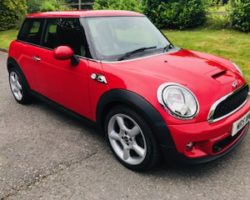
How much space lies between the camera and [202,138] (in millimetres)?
2828

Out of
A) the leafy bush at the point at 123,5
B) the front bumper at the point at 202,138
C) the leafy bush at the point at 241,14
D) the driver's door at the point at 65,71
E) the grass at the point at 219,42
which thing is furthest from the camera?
the leafy bush at the point at 123,5

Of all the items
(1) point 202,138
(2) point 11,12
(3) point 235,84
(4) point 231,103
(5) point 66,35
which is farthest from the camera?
(2) point 11,12

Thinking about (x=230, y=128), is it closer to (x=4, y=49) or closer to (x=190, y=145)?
(x=190, y=145)

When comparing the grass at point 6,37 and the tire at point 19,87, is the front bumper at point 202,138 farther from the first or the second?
the grass at point 6,37

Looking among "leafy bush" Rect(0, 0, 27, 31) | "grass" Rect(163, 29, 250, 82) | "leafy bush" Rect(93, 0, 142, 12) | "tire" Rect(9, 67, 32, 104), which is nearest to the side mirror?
"tire" Rect(9, 67, 32, 104)

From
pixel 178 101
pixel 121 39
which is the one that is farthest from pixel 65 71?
pixel 178 101

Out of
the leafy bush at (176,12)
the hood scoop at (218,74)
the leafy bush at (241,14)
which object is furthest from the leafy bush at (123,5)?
the hood scoop at (218,74)

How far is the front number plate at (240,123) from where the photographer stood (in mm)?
3121

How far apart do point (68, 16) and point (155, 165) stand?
2148mm

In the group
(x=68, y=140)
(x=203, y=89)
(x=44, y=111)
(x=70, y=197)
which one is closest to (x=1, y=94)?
(x=44, y=111)

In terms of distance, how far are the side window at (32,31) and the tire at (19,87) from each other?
1.85 ft

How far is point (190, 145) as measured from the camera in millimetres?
2867

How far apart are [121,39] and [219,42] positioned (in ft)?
18.1

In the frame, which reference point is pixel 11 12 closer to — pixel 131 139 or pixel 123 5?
pixel 123 5
